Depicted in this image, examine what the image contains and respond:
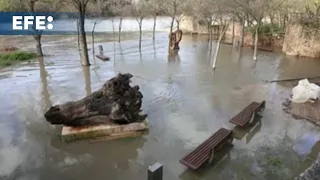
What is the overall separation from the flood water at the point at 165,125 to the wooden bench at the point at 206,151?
0.26 meters

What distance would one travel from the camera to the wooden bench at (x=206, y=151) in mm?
6172

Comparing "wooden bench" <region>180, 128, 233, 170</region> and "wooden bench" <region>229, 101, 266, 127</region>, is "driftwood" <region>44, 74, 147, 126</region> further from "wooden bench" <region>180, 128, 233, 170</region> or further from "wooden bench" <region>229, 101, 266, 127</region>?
"wooden bench" <region>229, 101, 266, 127</region>

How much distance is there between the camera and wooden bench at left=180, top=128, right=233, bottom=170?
6.17m

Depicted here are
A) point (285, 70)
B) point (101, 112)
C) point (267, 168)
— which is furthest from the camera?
point (285, 70)

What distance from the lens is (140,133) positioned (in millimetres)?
8070

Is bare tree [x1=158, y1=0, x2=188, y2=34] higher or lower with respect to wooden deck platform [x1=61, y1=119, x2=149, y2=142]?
higher

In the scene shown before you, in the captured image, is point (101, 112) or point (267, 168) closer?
point (267, 168)

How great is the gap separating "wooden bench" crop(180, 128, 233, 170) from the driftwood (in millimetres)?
2383

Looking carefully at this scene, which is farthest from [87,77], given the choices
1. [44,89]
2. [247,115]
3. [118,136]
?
[247,115]

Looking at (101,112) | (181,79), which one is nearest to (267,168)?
(101,112)

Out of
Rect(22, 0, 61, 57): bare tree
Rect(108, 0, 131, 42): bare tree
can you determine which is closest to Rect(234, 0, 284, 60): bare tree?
Rect(108, 0, 131, 42): bare tree

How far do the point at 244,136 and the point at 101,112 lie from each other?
4.13m

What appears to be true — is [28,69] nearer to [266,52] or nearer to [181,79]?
[181,79]

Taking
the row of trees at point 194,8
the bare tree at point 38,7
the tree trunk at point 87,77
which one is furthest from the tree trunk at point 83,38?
the bare tree at point 38,7
